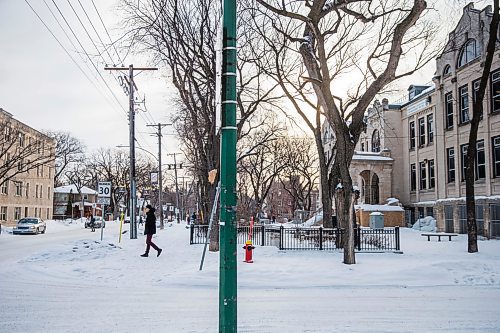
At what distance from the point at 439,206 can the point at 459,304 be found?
90.3 feet

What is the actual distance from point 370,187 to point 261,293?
132ft

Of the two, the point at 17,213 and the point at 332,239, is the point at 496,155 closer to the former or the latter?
the point at 332,239

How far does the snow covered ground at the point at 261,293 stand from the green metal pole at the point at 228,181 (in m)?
2.67

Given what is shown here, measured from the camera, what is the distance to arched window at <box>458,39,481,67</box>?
31844 mm

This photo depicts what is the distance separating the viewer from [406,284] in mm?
13203

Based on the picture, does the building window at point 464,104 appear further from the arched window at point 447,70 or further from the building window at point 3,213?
the building window at point 3,213

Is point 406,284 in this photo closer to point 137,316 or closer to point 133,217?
point 137,316

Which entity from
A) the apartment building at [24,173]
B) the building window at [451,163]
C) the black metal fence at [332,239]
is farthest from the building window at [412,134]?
the apartment building at [24,173]

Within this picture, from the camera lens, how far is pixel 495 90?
30.1 m

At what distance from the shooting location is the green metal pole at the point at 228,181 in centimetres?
502

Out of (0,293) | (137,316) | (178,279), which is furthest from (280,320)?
(0,293)

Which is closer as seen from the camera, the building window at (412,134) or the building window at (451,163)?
the building window at (451,163)

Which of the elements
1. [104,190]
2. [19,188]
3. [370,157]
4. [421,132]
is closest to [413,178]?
[421,132]

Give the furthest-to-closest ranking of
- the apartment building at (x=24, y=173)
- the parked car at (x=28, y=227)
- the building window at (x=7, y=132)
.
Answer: the apartment building at (x=24, y=173)
the building window at (x=7, y=132)
the parked car at (x=28, y=227)
